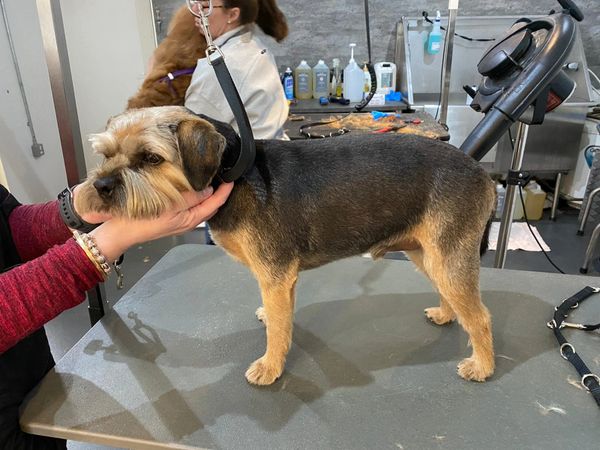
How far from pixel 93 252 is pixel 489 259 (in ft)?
10.3

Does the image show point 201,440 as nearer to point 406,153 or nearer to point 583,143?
point 406,153

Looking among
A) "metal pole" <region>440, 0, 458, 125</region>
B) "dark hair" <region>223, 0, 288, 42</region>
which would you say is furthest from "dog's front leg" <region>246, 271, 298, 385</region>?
"metal pole" <region>440, 0, 458, 125</region>

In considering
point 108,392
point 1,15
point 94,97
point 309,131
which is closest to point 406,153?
point 108,392

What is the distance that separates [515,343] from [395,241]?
18.6 inches

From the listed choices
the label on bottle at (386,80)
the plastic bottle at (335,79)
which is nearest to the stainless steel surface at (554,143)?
the label on bottle at (386,80)

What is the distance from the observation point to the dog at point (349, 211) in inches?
46.2

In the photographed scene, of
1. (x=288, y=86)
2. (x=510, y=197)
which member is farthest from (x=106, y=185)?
(x=288, y=86)

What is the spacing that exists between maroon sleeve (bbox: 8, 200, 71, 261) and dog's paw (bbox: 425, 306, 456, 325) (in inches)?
43.2

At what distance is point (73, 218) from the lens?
4.12 feet

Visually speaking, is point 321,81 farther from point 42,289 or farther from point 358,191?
point 42,289

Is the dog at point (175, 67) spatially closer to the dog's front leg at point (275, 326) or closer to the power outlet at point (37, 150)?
the dog's front leg at point (275, 326)

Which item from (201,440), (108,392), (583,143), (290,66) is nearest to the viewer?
(201,440)

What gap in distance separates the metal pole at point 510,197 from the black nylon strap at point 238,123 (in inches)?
43.7

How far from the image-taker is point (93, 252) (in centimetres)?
99
